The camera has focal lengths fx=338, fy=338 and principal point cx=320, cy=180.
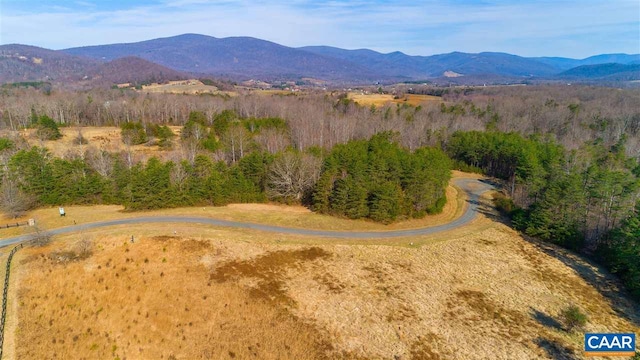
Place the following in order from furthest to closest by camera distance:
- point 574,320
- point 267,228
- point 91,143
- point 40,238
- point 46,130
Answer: point 91,143, point 46,130, point 267,228, point 40,238, point 574,320

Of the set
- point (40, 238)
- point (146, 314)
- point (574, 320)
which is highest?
point (40, 238)

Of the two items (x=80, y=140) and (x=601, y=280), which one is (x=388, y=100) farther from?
(x=601, y=280)

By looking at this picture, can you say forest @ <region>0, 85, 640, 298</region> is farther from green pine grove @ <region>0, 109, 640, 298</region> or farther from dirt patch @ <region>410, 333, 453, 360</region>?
dirt patch @ <region>410, 333, 453, 360</region>

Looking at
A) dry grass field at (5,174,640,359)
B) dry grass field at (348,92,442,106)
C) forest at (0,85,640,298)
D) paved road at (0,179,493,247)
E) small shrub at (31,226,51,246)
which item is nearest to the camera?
dry grass field at (5,174,640,359)

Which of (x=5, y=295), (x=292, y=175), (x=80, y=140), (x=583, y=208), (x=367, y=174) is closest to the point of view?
(x=5, y=295)

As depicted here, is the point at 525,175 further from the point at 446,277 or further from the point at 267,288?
the point at 267,288

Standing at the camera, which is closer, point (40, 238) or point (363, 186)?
point (40, 238)

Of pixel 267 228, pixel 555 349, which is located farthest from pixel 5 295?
pixel 555 349

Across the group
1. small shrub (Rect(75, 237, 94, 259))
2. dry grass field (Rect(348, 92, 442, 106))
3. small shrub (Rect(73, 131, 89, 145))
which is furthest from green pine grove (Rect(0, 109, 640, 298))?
dry grass field (Rect(348, 92, 442, 106))

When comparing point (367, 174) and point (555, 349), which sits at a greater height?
point (367, 174)
